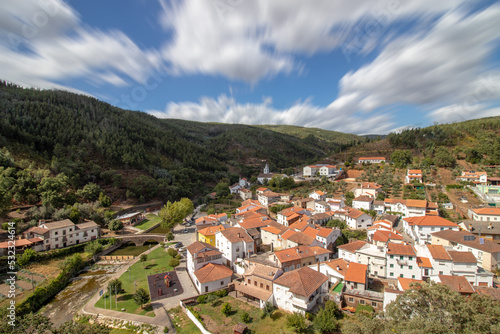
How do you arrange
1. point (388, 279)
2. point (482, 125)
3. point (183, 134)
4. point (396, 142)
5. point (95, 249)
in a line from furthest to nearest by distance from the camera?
point (183, 134) < point (396, 142) < point (482, 125) < point (95, 249) < point (388, 279)

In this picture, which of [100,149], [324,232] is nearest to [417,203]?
[324,232]

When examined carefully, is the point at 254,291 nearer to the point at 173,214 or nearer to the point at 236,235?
the point at 236,235

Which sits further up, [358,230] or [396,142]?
[396,142]

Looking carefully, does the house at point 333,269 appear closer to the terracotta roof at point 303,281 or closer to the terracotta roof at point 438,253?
the terracotta roof at point 303,281

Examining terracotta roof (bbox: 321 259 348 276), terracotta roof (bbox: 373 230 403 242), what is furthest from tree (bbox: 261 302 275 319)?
terracotta roof (bbox: 373 230 403 242)

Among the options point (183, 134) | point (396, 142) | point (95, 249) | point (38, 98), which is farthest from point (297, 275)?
point (183, 134)

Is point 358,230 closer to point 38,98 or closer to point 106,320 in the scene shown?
point 106,320
